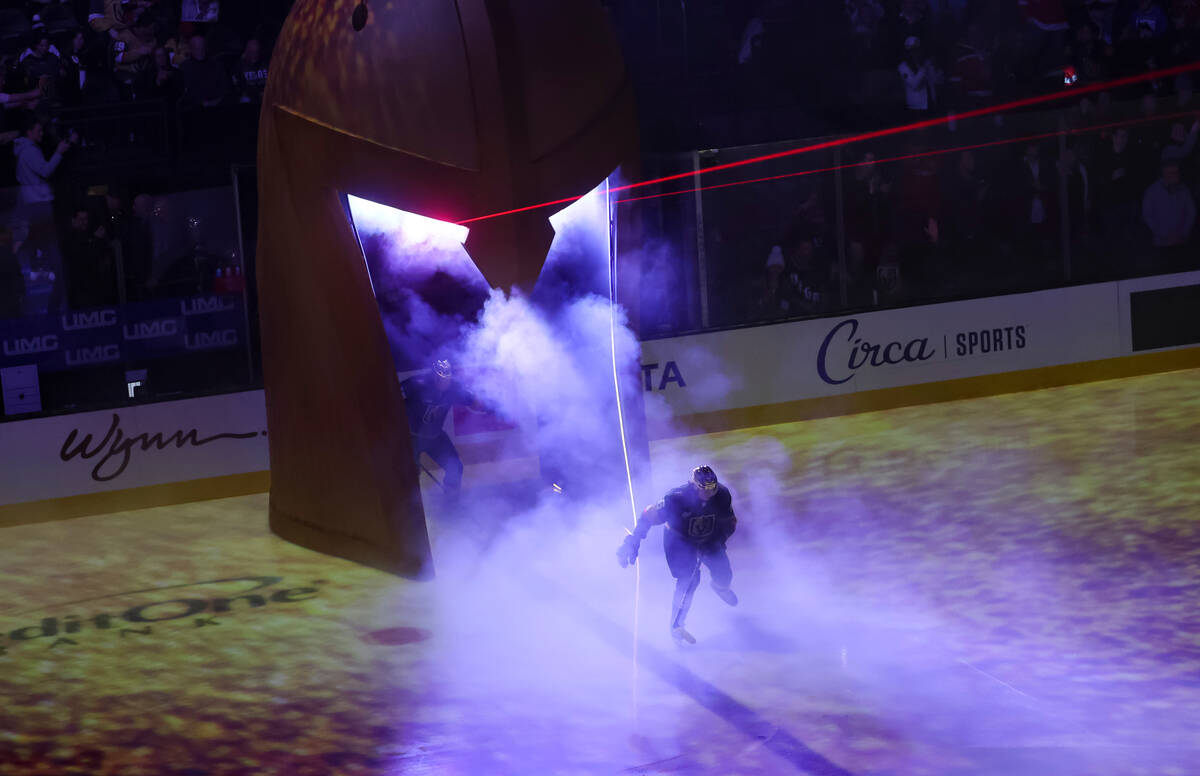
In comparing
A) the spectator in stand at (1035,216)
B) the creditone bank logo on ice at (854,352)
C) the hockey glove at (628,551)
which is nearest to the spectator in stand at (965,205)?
the spectator in stand at (1035,216)

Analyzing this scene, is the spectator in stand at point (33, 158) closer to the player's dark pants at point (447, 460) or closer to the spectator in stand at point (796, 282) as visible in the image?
the player's dark pants at point (447, 460)

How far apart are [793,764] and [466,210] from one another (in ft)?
13.7

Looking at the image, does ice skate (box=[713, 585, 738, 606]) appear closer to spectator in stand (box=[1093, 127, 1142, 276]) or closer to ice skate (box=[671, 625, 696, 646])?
ice skate (box=[671, 625, 696, 646])

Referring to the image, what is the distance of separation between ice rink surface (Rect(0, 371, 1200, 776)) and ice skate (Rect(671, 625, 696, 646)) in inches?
4.0

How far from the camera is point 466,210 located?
8852 millimetres

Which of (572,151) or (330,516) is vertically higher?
(572,151)

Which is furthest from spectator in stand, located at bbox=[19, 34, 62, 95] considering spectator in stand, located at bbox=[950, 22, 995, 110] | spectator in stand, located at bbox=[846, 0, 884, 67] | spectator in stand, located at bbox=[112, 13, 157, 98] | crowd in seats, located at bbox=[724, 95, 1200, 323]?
spectator in stand, located at bbox=[950, 22, 995, 110]

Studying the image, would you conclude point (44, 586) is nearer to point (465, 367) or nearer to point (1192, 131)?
point (465, 367)

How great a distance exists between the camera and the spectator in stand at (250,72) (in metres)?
14.1

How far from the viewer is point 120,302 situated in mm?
12555

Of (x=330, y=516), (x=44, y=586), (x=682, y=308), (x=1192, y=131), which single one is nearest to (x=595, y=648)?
(x=330, y=516)

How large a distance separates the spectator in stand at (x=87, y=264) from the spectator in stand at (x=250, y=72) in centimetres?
251

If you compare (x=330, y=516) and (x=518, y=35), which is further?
(x=330, y=516)
